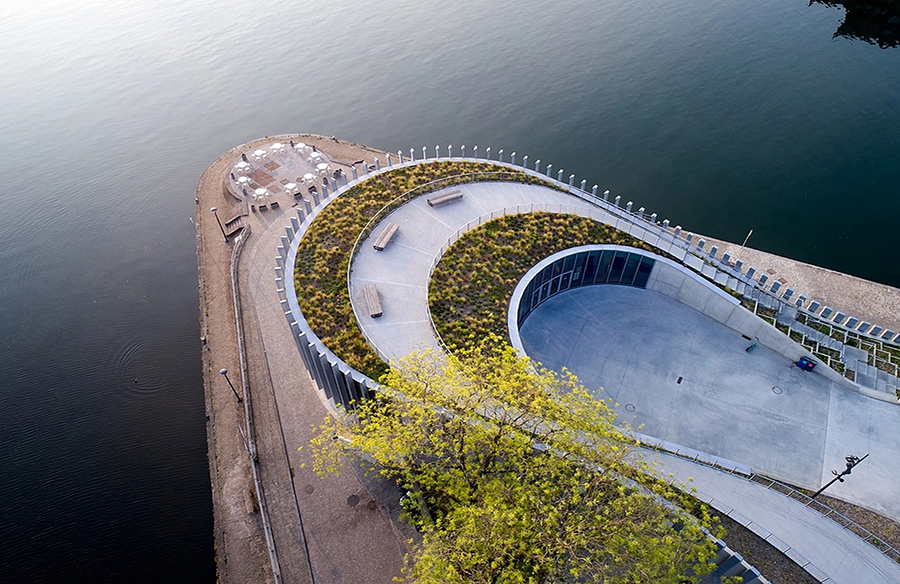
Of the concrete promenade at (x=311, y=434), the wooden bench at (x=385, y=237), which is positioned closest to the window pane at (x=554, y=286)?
the concrete promenade at (x=311, y=434)

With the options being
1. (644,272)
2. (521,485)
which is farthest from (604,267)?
(521,485)

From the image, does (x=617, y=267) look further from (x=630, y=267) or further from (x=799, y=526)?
(x=799, y=526)

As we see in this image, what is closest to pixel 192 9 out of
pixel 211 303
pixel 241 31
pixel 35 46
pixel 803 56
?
pixel 241 31

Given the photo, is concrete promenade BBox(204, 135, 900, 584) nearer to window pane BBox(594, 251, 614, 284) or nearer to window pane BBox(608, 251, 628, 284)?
window pane BBox(594, 251, 614, 284)

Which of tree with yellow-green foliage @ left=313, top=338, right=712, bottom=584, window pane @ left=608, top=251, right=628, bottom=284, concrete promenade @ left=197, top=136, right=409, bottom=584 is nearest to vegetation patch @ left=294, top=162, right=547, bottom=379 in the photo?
tree with yellow-green foliage @ left=313, top=338, right=712, bottom=584

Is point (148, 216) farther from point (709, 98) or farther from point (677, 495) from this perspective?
point (709, 98)

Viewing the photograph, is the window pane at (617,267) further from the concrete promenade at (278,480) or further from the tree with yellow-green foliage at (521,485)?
the concrete promenade at (278,480)
